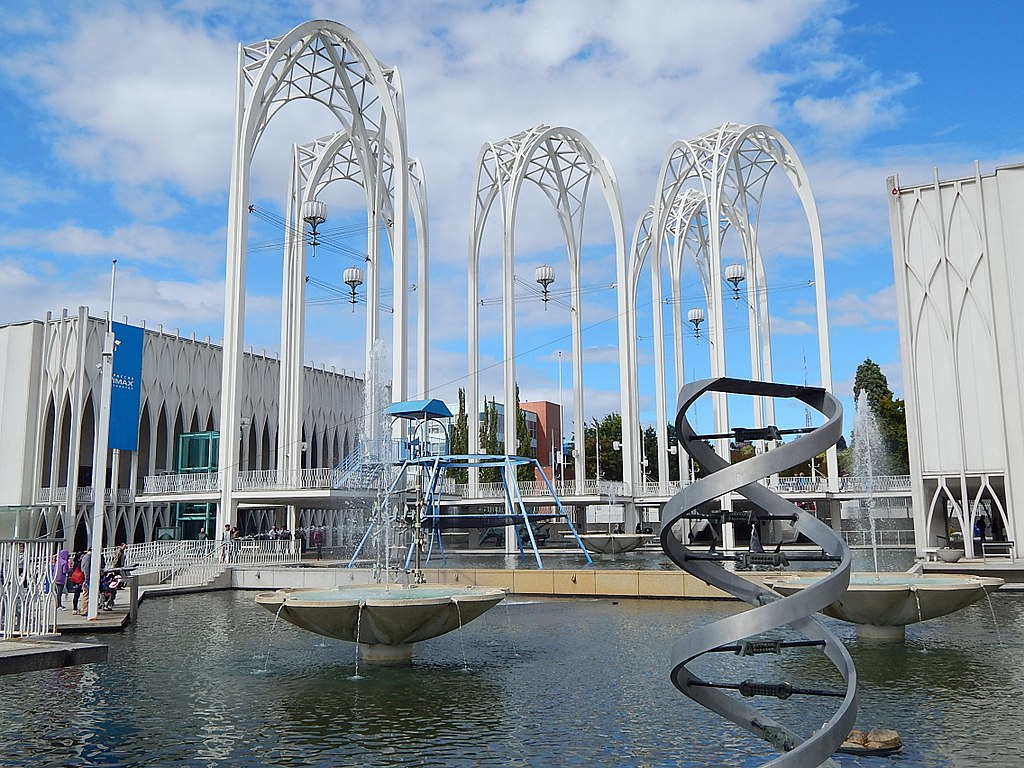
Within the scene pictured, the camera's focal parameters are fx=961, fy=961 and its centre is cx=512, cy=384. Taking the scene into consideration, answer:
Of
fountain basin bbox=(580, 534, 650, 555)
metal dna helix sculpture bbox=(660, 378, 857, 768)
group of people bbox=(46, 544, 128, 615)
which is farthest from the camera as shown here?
fountain basin bbox=(580, 534, 650, 555)

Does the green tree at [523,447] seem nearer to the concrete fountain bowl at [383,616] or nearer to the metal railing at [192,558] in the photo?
the metal railing at [192,558]

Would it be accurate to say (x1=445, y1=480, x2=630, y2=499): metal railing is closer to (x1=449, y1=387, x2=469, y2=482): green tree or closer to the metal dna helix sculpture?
(x1=449, y1=387, x2=469, y2=482): green tree

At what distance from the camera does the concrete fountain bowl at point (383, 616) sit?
41.7ft

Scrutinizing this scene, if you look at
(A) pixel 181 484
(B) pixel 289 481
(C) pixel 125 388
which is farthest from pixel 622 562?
(A) pixel 181 484

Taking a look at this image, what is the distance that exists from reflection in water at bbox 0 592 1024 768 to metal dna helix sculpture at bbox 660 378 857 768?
149 centimetres

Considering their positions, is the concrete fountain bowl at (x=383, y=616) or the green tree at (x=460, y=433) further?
the green tree at (x=460, y=433)

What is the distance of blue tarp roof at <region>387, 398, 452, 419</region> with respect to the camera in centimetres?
3209

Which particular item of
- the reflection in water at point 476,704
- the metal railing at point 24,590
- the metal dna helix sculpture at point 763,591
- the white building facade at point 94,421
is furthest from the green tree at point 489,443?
the metal dna helix sculpture at point 763,591

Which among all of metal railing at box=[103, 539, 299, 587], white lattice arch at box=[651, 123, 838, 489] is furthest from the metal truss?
metal railing at box=[103, 539, 299, 587]

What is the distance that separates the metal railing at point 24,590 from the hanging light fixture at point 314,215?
107ft

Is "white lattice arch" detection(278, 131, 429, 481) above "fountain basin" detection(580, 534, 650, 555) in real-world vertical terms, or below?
above

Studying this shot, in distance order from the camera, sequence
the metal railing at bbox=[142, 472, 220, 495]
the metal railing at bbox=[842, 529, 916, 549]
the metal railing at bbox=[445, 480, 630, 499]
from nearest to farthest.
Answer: the metal railing at bbox=[142, 472, 220, 495] → the metal railing at bbox=[445, 480, 630, 499] → the metal railing at bbox=[842, 529, 916, 549]

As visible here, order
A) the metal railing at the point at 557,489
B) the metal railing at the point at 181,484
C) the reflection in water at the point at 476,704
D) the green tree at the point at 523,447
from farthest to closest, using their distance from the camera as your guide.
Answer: the green tree at the point at 523,447, the metal railing at the point at 557,489, the metal railing at the point at 181,484, the reflection in water at the point at 476,704

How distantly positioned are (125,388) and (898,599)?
1643cm
